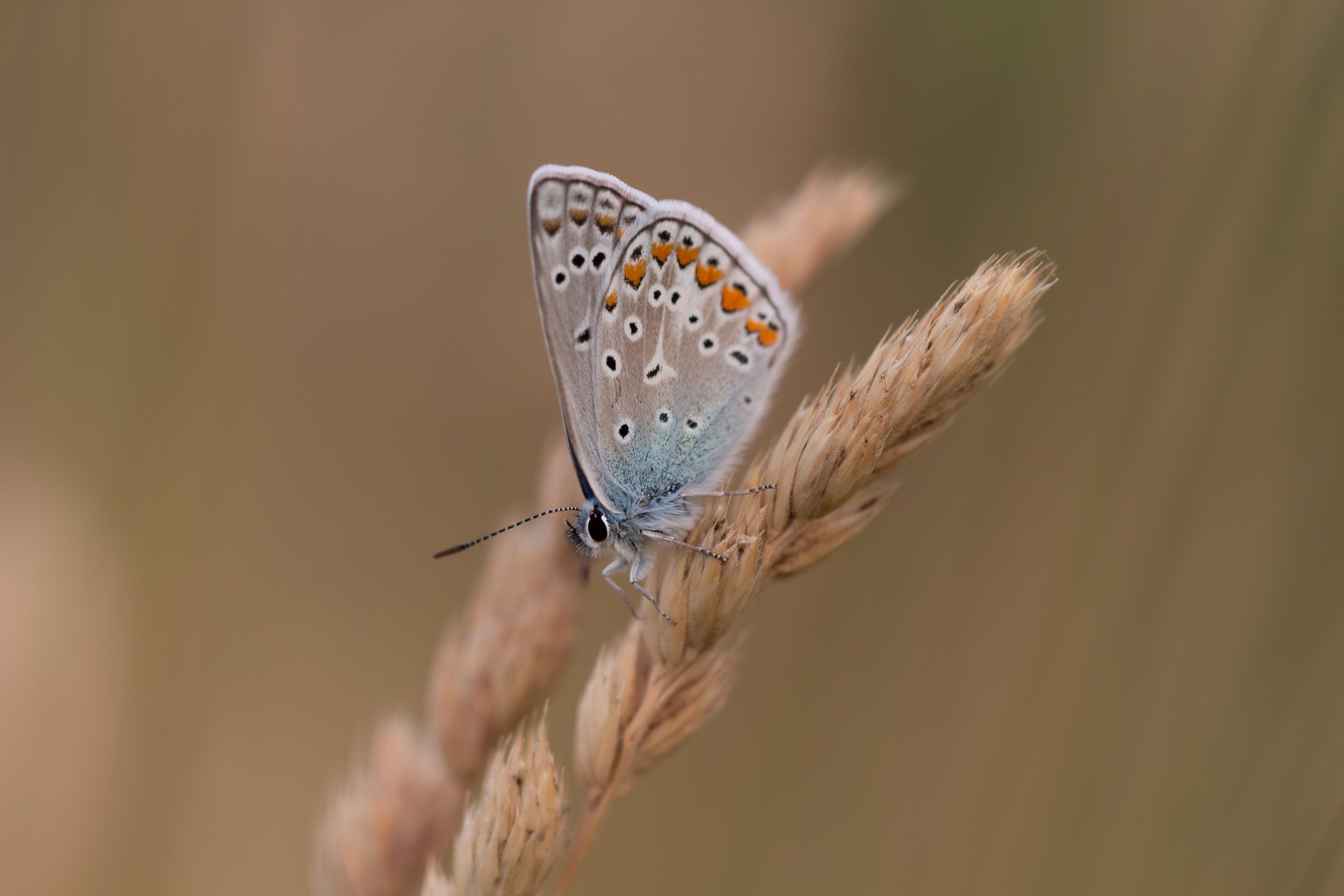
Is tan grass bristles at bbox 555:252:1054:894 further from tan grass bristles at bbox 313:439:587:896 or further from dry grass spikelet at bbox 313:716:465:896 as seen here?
dry grass spikelet at bbox 313:716:465:896

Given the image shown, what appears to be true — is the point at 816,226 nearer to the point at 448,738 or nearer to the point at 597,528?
the point at 597,528

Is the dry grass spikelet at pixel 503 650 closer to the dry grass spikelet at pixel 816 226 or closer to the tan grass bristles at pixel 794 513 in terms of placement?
the tan grass bristles at pixel 794 513

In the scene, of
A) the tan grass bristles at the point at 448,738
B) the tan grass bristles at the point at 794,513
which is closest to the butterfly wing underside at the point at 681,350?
the tan grass bristles at the point at 448,738

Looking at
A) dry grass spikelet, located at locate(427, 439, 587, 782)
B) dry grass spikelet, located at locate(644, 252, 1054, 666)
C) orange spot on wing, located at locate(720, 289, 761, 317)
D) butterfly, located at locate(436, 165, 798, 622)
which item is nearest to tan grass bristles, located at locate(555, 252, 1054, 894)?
dry grass spikelet, located at locate(644, 252, 1054, 666)

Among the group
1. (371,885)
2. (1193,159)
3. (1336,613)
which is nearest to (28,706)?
(371,885)

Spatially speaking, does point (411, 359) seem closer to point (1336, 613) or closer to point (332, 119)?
point (332, 119)
